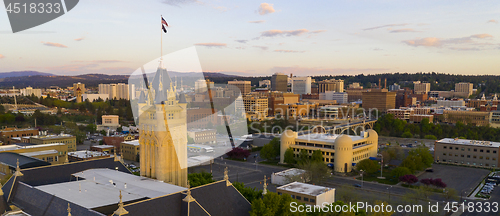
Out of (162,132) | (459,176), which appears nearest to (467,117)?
(459,176)

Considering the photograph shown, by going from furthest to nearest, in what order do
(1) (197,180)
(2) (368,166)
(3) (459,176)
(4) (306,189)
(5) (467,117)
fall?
(5) (467,117)
(3) (459,176)
(2) (368,166)
(4) (306,189)
(1) (197,180)

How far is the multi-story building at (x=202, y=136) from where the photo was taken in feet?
257

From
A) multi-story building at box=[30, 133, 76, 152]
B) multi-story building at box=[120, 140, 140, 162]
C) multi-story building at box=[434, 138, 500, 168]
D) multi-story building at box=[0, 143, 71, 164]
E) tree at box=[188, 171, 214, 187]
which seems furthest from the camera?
multi-story building at box=[120, 140, 140, 162]

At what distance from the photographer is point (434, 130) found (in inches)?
3666

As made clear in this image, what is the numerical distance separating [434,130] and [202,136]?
61139mm

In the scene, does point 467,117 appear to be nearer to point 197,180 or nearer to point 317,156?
point 317,156

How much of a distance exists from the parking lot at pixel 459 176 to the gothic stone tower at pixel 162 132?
3785cm

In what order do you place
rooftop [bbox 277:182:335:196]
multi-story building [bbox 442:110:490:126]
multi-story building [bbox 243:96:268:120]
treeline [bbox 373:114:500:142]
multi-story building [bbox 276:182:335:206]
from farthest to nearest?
multi-story building [bbox 243:96:268:120]
multi-story building [bbox 442:110:490:126]
treeline [bbox 373:114:500:142]
rooftop [bbox 277:182:335:196]
multi-story building [bbox 276:182:335:206]

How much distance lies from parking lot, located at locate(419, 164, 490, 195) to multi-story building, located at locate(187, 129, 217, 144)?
44943mm

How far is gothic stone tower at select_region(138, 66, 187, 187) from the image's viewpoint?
24.9 metres

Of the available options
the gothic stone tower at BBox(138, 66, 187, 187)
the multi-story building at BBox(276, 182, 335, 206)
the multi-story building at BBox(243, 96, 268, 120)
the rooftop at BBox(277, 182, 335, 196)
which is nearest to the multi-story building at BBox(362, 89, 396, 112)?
the multi-story building at BBox(243, 96, 268, 120)

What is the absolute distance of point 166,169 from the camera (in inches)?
992

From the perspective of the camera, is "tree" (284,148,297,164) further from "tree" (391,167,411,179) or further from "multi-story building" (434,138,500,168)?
"multi-story building" (434,138,500,168)

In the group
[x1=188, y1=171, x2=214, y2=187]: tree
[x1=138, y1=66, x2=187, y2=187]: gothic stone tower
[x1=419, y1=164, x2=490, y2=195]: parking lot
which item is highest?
[x1=138, y1=66, x2=187, y2=187]: gothic stone tower
